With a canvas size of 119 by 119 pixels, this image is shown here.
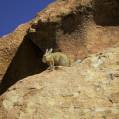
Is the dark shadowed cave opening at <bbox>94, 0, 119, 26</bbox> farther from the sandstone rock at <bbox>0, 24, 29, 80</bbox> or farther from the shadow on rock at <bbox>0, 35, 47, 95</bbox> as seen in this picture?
the sandstone rock at <bbox>0, 24, 29, 80</bbox>

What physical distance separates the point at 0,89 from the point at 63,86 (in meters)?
10.6

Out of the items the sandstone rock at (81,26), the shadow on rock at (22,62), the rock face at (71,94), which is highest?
the sandstone rock at (81,26)

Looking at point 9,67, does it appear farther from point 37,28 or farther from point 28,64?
point 37,28

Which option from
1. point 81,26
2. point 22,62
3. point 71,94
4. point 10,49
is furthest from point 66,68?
point 10,49

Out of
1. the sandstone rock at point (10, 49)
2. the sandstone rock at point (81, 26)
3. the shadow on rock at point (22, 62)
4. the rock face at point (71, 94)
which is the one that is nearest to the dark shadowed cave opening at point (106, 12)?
the sandstone rock at point (81, 26)

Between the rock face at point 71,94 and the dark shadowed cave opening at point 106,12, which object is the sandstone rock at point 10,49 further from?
the rock face at point 71,94

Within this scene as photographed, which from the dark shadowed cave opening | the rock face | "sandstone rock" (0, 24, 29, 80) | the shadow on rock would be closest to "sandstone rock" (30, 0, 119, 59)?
the dark shadowed cave opening

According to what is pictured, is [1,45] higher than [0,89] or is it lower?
higher

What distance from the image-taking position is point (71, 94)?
41.7 ft

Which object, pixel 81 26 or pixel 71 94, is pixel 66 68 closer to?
pixel 71 94

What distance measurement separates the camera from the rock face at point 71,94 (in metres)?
12.2

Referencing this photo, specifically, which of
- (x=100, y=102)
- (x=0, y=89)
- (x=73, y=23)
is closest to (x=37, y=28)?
(x=73, y=23)

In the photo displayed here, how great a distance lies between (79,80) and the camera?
43.1 feet

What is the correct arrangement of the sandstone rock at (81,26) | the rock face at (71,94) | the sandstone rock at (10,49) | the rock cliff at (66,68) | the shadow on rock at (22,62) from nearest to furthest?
the rock face at (71,94) → the rock cliff at (66,68) → the sandstone rock at (81,26) → the shadow on rock at (22,62) → the sandstone rock at (10,49)
